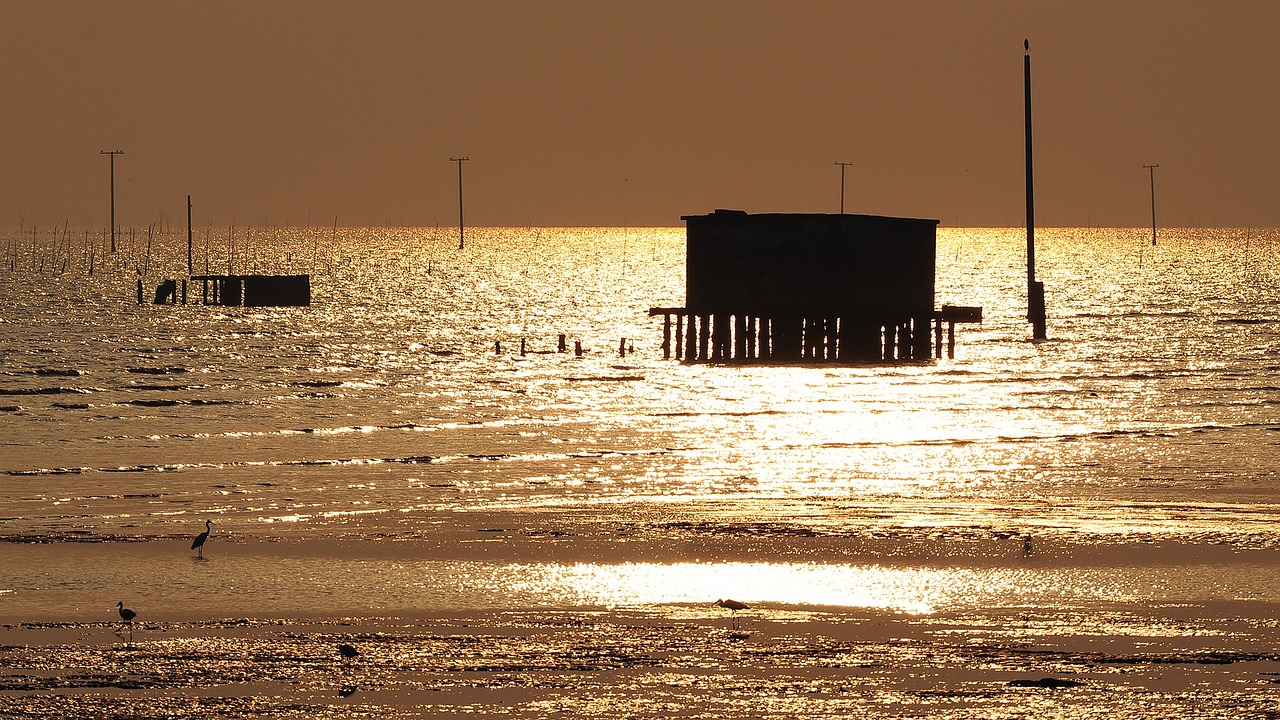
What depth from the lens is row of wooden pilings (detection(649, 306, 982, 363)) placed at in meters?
50.1

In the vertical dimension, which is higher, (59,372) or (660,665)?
(59,372)

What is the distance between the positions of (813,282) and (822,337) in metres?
1.85

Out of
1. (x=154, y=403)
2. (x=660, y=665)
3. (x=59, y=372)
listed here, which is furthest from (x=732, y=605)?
(x=59, y=372)

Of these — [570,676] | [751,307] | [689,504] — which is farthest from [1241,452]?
[751,307]

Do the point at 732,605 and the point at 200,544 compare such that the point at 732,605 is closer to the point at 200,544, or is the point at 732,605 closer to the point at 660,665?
the point at 660,665

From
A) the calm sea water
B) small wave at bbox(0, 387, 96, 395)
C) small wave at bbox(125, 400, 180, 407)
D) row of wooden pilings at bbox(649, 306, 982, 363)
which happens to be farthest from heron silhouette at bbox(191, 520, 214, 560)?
row of wooden pilings at bbox(649, 306, 982, 363)

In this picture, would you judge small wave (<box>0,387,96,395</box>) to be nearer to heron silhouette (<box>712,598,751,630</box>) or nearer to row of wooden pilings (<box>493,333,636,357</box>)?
row of wooden pilings (<box>493,333,636,357</box>)

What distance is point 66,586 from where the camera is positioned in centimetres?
1491

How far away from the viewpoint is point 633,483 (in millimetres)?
22953

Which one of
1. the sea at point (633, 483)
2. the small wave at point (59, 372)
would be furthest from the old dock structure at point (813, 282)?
the small wave at point (59, 372)

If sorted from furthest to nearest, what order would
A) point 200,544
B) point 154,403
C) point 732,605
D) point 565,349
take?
1. point 565,349
2. point 154,403
3. point 200,544
4. point 732,605

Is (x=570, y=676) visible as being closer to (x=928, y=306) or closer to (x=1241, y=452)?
(x=1241, y=452)

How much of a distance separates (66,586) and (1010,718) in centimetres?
898

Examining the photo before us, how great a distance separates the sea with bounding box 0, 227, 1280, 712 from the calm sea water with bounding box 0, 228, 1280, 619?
0.08m
